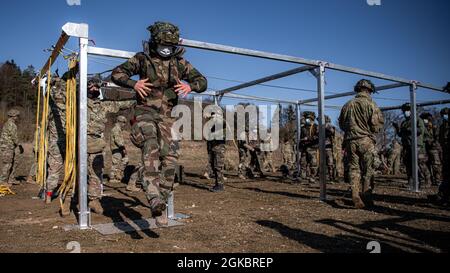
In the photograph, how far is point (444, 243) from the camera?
4191 millimetres

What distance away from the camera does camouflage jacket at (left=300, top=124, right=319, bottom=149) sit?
11.3m

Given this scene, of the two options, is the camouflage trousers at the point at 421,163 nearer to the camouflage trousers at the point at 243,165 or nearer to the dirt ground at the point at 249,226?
the dirt ground at the point at 249,226

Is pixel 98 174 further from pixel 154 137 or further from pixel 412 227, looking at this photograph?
pixel 412 227

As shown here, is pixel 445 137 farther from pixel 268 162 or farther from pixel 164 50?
pixel 268 162

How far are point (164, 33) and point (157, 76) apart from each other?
1.64 ft

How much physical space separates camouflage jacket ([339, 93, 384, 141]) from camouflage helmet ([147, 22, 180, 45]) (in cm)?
406

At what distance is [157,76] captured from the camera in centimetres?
442

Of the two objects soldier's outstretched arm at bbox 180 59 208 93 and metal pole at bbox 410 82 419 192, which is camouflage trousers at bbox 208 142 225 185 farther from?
soldier's outstretched arm at bbox 180 59 208 93

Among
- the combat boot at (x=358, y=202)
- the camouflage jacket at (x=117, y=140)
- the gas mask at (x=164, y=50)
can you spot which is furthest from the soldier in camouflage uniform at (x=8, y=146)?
the combat boot at (x=358, y=202)

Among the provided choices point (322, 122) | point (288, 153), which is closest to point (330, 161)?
point (322, 122)

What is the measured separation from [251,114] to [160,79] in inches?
427

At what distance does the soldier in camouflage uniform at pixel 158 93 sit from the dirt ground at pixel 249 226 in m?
0.74

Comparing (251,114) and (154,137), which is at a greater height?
(251,114)

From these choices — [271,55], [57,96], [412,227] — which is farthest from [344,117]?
[57,96]
